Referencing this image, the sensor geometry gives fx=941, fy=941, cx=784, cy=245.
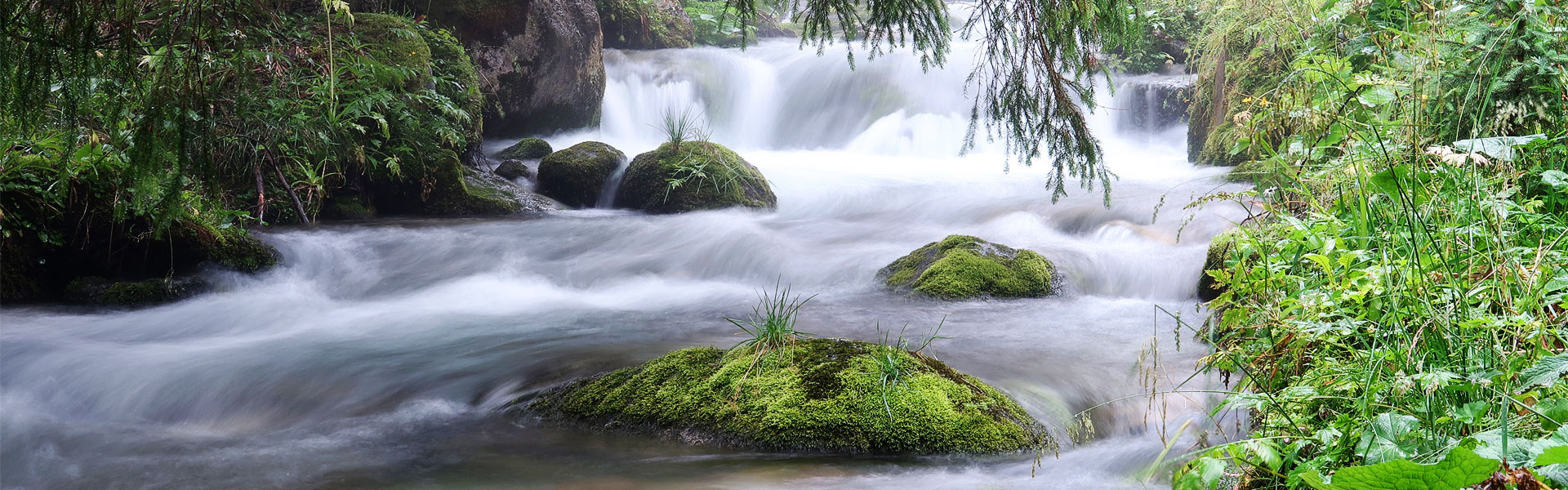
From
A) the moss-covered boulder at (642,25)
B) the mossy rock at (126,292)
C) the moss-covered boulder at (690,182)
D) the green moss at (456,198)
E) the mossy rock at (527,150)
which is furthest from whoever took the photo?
the moss-covered boulder at (642,25)

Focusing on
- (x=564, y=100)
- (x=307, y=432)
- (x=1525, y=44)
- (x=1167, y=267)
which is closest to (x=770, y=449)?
(x=307, y=432)

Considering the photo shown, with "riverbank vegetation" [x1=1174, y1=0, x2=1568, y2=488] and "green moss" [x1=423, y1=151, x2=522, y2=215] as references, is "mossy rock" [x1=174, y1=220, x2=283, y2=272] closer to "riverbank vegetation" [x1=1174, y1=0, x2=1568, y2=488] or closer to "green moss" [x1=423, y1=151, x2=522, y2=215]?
"green moss" [x1=423, y1=151, x2=522, y2=215]

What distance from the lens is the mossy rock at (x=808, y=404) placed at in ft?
11.5

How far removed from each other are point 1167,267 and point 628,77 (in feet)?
34.6

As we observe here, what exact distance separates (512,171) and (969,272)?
21.2 feet

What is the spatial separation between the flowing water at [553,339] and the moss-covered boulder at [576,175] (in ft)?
1.92

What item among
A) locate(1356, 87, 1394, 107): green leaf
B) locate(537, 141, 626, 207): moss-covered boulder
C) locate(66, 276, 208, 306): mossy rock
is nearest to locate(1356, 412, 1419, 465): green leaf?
locate(1356, 87, 1394, 107): green leaf

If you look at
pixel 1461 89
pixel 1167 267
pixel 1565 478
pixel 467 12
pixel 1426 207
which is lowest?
pixel 1167 267

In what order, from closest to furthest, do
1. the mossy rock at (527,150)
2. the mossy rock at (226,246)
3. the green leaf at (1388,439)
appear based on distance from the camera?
the green leaf at (1388,439) → the mossy rock at (226,246) → the mossy rock at (527,150)

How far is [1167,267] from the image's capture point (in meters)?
7.04

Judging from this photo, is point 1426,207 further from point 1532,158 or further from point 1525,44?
point 1532,158

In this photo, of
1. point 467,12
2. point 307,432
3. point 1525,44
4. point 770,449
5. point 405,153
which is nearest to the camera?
point 1525,44

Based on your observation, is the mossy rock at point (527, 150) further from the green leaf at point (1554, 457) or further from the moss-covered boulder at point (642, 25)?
the green leaf at point (1554, 457)

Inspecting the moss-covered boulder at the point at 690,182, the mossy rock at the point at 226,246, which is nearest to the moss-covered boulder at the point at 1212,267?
the moss-covered boulder at the point at 690,182
